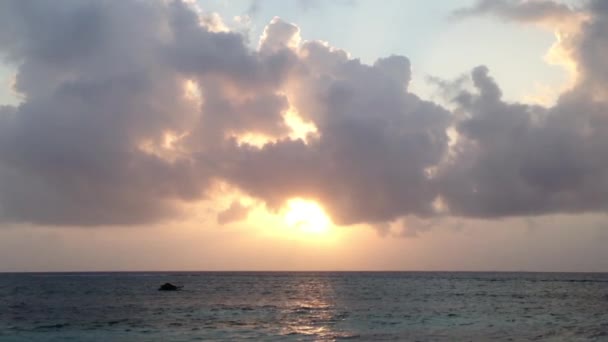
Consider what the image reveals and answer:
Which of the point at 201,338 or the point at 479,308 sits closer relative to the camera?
the point at 201,338

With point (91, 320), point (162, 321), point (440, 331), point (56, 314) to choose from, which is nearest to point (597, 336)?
point (440, 331)

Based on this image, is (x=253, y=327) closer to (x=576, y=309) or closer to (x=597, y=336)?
(x=597, y=336)

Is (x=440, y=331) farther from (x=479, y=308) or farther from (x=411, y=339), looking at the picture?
(x=479, y=308)

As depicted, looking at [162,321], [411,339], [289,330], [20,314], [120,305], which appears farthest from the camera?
[120,305]

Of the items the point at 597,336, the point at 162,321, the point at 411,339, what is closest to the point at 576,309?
the point at 597,336

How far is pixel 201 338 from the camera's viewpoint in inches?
1906

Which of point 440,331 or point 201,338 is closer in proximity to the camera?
point 201,338

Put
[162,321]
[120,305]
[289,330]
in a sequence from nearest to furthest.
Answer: [289,330], [162,321], [120,305]

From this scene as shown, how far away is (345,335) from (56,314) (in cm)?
3987

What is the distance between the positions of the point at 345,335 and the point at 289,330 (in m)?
6.28

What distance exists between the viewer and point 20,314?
7138 cm

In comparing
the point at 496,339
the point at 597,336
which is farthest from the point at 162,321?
the point at 597,336

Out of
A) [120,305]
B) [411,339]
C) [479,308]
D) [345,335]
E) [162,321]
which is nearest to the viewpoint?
[411,339]

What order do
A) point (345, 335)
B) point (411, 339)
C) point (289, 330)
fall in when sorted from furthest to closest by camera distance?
point (289, 330)
point (345, 335)
point (411, 339)
